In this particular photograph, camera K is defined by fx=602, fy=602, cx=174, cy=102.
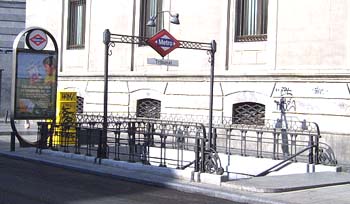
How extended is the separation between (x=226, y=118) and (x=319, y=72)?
4.10 m

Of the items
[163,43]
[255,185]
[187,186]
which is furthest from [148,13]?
[255,185]

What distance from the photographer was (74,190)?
39.2 feet

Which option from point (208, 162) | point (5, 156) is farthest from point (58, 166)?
point (208, 162)

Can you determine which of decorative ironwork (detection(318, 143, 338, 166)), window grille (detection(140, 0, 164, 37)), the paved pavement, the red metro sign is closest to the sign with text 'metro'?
the paved pavement

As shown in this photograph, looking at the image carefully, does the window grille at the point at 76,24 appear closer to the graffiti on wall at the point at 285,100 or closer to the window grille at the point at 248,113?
the window grille at the point at 248,113

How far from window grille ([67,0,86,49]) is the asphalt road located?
14922 millimetres

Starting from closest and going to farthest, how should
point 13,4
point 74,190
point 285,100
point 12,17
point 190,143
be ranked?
point 74,190 < point 190,143 < point 285,100 < point 12,17 < point 13,4

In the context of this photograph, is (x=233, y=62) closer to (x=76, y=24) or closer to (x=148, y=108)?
(x=148, y=108)

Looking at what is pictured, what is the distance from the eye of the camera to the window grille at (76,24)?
95.1 feet

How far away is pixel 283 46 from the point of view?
786 inches

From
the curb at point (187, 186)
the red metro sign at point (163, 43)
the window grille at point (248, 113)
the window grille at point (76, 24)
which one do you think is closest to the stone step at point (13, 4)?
the window grille at point (76, 24)

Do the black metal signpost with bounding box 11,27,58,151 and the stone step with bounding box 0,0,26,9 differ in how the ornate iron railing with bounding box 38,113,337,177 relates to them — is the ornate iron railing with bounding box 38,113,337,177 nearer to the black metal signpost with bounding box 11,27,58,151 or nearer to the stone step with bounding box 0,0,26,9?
the black metal signpost with bounding box 11,27,58,151

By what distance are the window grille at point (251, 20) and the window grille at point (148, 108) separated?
4.73 metres

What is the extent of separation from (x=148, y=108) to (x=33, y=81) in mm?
6590
